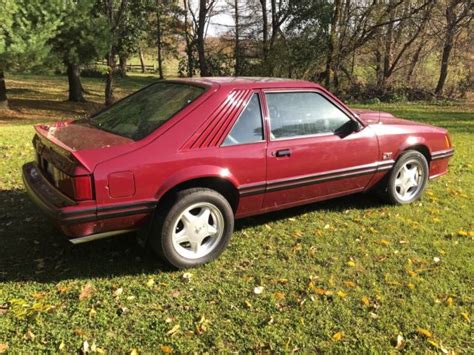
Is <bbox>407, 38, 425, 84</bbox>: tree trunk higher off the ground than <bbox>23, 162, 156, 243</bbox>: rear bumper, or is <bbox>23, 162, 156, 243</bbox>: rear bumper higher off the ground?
<bbox>407, 38, 425, 84</bbox>: tree trunk

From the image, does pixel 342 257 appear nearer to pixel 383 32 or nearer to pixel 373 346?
pixel 373 346

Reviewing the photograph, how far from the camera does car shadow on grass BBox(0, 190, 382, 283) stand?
3561mm

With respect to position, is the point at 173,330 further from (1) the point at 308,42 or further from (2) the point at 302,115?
(1) the point at 308,42

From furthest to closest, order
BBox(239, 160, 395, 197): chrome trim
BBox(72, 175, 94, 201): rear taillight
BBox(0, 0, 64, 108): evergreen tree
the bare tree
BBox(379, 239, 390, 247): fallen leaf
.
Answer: the bare tree, BBox(0, 0, 64, 108): evergreen tree, BBox(379, 239, 390, 247): fallen leaf, BBox(239, 160, 395, 197): chrome trim, BBox(72, 175, 94, 201): rear taillight

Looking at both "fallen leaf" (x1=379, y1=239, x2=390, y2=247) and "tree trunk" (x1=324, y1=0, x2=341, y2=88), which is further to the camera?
"tree trunk" (x1=324, y1=0, x2=341, y2=88)

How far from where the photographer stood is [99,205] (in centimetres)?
314

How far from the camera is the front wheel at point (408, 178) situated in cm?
504

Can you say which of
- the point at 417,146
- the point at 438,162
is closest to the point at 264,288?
the point at 417,146

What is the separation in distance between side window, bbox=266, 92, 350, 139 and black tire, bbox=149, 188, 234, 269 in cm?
86

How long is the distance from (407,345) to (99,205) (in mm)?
2327

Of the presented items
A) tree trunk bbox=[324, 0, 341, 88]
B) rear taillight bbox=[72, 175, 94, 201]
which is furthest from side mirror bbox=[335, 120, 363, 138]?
tree trunk bbox=[324, 0, 341, 88]

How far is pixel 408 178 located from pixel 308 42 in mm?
18206

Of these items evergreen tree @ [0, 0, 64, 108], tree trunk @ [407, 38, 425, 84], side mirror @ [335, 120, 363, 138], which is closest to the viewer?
side mirror @ [335, 120, 363, 138]

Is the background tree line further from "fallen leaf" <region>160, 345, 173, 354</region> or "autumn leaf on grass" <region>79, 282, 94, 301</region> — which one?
"fallen leaf" <region>160, 345, 173, 354</region>
